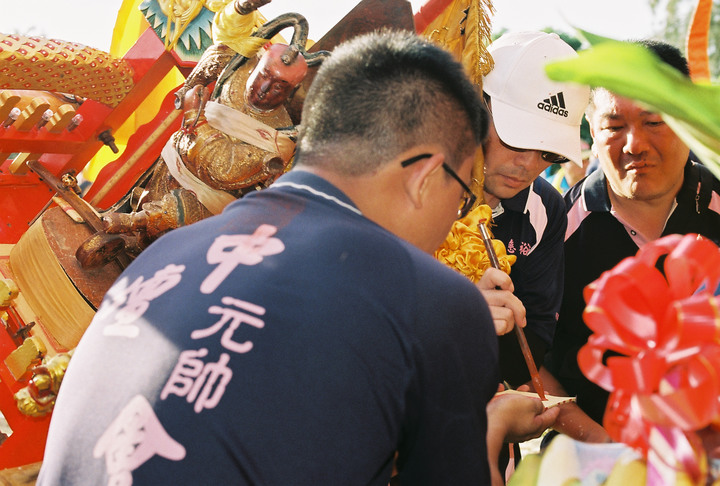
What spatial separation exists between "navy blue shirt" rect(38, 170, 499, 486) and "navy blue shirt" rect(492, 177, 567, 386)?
1.18m

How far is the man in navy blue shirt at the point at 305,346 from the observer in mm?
974

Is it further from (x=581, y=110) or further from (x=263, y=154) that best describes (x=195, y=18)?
(x=581, y=110)

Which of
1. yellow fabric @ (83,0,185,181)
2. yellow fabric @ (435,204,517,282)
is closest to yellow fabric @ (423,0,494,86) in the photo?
yellow fabric @ (435,204,517,282)

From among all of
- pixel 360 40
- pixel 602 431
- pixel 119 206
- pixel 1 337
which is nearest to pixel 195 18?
pixel 119 206

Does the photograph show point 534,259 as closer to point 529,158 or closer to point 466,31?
point 529,158

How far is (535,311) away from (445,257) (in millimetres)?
525

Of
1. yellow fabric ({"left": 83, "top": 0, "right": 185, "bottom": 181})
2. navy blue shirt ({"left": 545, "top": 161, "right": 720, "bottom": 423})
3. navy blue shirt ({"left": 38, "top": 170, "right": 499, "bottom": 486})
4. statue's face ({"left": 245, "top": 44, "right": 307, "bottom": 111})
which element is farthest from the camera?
yellow fabric ({"left": 83, "top": 0, "right": 185, "bottom": 181})

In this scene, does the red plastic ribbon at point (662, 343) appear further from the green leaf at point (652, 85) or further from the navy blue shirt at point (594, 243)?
the navy blue shirt at point (594, 243)

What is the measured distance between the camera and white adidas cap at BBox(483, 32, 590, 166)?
2105mm

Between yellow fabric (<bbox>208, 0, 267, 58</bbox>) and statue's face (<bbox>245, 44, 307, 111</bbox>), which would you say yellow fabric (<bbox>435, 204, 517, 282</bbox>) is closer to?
statue's face (<bbox>245, 44, 307, 111</bbox>)

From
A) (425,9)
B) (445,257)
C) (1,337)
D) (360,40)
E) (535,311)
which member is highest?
(360,40)

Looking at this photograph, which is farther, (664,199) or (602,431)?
(664,199)

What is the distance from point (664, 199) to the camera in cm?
234

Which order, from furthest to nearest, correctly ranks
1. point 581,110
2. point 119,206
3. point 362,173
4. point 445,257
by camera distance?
1. point 119,206
2. point 581,110
3. point 445,257
4. point 362,173
